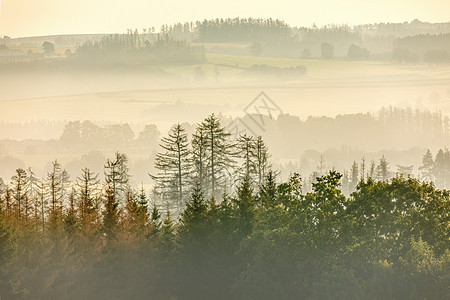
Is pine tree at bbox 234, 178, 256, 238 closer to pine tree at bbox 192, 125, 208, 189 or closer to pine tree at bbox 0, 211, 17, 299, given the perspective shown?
pine tree at bbox 192, 125, 208, 189

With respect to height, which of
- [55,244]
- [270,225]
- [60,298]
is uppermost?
[270,225]

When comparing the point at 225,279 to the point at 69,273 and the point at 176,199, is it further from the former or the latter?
the point at 176,199

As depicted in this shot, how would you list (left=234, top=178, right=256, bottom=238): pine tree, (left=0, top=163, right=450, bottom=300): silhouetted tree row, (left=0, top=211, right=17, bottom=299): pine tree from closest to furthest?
(left=0, top=163, right=450, bottom=300): silhouetted tree row → (left=234, top=178, right=256, bottom=238): pine tree → (left=0, top=211, right=17, bottom=299): pine tree

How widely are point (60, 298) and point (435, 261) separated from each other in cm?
3664

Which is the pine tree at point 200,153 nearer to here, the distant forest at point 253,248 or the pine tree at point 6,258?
the distant forest at point 253,248

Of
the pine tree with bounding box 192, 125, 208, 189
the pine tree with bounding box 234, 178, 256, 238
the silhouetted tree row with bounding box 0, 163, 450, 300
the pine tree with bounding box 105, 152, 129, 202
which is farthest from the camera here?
the pine tree with bounding box 192, 125, 208, 189

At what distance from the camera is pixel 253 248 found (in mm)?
53875

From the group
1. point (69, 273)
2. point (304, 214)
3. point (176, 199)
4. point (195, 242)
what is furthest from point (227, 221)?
point (176, 199)

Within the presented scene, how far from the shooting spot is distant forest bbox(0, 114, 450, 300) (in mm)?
48791

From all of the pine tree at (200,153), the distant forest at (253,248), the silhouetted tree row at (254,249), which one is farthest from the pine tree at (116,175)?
the pine tree at (200,153)

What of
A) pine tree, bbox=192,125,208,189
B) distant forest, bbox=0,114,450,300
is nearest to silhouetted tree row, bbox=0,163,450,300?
distant forest, bbox=0,114,450,300

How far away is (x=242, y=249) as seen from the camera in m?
55.7

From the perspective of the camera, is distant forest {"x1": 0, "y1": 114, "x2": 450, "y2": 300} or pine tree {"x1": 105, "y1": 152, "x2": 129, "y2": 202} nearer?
distant forest {"x1": 0, "y1": 114, "x2": 450, "y2": 300}

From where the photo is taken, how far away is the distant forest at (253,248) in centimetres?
4879
